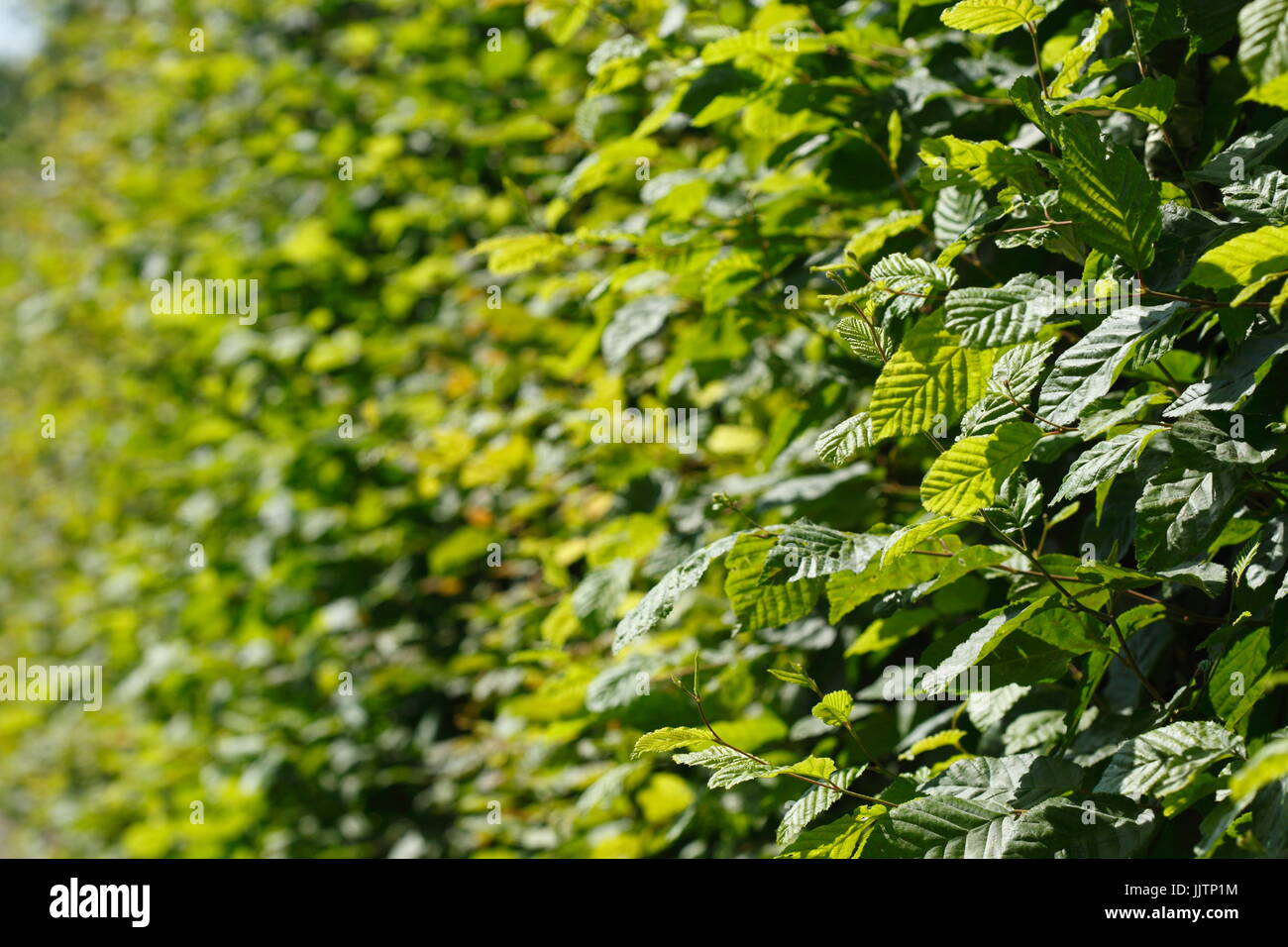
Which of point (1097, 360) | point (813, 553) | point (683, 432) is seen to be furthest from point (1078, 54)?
point (683, 432)

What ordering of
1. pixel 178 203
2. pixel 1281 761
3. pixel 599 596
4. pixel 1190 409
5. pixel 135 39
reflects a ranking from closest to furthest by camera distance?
pixel 1281 761 < pixel 1190 409 < pixel 599 596 < pixel 178 203 < pixel 135 39

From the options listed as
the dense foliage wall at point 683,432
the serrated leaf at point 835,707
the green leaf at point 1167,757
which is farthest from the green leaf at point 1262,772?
the serrated leaf at point 835,707

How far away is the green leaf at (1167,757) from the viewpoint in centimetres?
101

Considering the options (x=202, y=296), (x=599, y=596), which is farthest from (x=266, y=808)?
(x=599, y=596)

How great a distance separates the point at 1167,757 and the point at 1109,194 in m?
0.52

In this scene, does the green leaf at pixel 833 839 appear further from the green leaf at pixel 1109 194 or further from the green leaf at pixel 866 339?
the green leaf at pixel 1109 194

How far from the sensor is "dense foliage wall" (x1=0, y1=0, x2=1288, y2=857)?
1.10 m

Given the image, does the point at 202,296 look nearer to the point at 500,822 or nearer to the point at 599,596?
the point at 500,822

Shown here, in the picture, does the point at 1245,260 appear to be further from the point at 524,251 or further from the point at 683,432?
the point at 683,432

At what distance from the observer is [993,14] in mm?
1210

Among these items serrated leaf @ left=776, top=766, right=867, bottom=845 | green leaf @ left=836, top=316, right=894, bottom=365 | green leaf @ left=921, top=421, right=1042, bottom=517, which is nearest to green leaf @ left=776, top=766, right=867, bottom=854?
serrated leaf @ left=776, top=766, right=867, bottom=845

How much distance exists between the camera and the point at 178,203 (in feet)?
15.5

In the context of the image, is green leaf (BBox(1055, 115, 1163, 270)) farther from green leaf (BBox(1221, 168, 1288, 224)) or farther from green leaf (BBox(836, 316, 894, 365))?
green leaf (BBox(836, 316, 894, 365))

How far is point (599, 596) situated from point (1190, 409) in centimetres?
115
